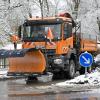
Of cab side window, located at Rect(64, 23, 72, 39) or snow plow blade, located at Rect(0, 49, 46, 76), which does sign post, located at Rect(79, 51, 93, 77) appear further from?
cab side window, located at Rect(64, 23, 72, 39)

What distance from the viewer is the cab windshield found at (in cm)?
2308

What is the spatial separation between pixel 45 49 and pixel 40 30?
1.06 metres

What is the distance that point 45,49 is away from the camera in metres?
22.9

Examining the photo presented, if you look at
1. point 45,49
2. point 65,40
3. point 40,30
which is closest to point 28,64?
point 45,49

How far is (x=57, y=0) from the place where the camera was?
173 ft

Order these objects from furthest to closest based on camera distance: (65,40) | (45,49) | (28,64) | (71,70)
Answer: (71,70) < (65,40) < (45,49) < (28,64)

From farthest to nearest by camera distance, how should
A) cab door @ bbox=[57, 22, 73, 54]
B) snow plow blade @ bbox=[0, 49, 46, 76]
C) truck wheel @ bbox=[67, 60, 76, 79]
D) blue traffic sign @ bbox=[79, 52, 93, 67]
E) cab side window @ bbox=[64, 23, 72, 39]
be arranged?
truck wheel @ bbox=[67, 60, 76, 79] < cab side window @ bbox=[64, 23, 72, 39] < cab door @ bbox=[57, 22, 73, 54] < snow plow blade @ bbox=[0, 49, 46, 76] < blue traffic sign @ bbox=[79, 52, 93, 67]

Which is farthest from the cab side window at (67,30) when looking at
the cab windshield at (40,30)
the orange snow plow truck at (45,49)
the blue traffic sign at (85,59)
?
the blue traffic sign at (85,59)

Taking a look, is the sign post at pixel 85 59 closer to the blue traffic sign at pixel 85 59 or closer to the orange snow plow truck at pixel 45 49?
the blue traffic sign at pixel 85 59

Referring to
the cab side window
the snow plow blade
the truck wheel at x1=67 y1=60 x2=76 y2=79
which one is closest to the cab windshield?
the cab side window

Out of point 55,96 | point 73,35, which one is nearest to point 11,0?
point 73,35

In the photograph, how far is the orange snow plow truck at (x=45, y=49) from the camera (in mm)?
21797

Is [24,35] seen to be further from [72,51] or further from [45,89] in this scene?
[45,89]

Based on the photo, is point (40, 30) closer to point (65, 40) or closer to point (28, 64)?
point (65, 40)
